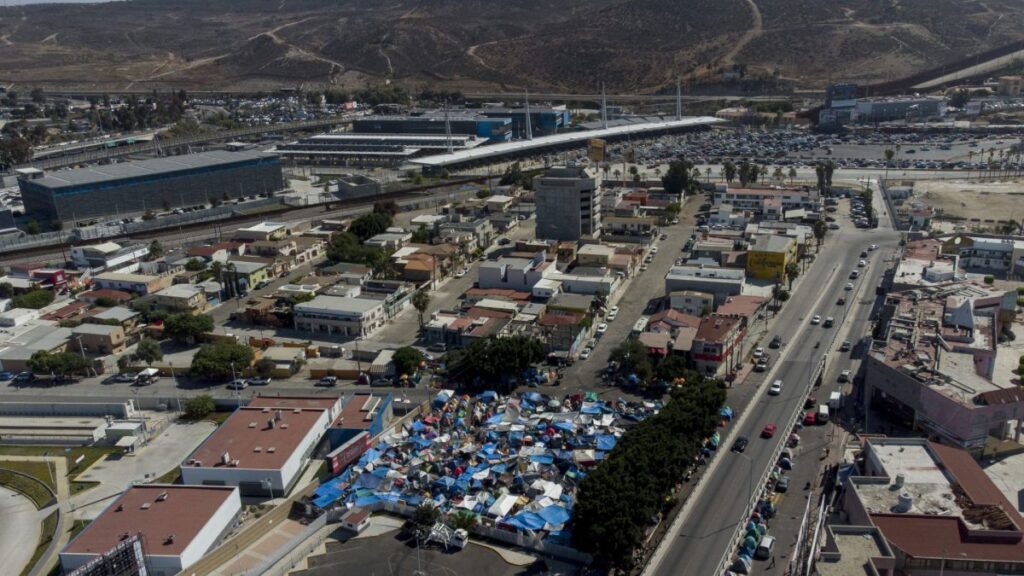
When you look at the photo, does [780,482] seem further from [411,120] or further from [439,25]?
[439,25]

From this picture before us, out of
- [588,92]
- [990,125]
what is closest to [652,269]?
[990,125]

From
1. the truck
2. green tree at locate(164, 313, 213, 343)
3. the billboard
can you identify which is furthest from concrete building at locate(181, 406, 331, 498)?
the truck

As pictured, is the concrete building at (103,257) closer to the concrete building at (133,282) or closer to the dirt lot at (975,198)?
the concrete building at (133,282)

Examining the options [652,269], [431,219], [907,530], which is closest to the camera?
[907,530]

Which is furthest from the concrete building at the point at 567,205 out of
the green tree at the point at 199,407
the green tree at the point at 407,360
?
the green tree at the point at 199,407

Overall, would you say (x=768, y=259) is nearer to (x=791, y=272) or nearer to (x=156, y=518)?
(x=791, y=272)

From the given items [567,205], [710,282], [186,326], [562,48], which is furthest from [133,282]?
[562,48]

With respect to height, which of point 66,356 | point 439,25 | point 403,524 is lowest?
point 403,524

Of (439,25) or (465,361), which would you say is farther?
(439,25)
